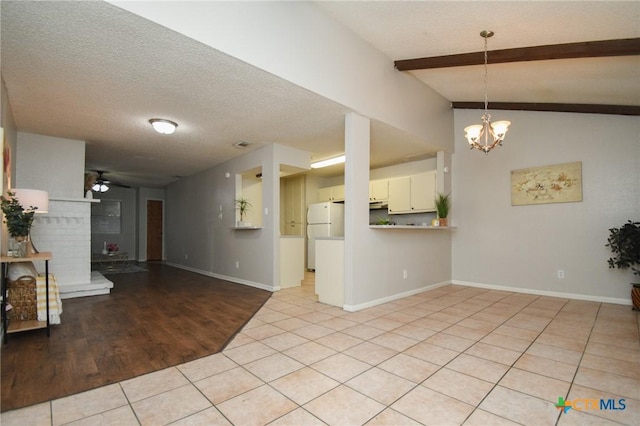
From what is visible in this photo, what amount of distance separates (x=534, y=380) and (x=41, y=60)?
4.45 meters

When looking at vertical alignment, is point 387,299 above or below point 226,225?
below

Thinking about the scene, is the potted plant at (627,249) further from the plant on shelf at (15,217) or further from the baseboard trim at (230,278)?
the plant on shelf at (15,217)

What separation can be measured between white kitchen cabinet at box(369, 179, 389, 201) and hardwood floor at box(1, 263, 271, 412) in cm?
312

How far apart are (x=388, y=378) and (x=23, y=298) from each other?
11.2ft

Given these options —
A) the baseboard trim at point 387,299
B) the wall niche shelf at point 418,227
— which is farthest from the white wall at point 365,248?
the wall niche shelf at point 418,227

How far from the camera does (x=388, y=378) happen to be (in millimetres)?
1952

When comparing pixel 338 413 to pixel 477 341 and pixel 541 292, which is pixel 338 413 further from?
pixel 541 292

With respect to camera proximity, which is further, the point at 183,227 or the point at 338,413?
the point at 183,227

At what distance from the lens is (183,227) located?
7984 mm

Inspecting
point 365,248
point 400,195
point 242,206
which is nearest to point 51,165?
point 242,206

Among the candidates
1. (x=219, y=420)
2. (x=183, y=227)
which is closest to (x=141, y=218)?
(x=183, y=227)

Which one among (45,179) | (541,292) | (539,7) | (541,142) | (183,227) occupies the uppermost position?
(539,7)

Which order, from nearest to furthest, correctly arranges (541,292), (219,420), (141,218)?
(219,420)
(541,292)
(141,218)

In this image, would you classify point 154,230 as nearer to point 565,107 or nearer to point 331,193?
point 331,193
